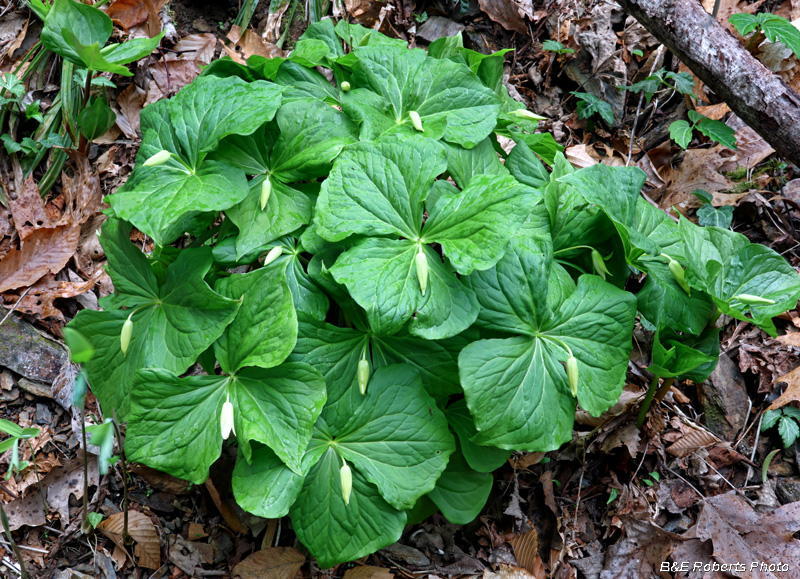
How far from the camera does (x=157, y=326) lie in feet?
5.90

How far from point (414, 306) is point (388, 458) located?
1.77 feet

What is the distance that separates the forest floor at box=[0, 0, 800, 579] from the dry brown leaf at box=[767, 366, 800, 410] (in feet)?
0.04

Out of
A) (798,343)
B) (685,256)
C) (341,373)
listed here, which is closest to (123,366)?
(341,373)

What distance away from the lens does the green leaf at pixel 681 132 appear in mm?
2977

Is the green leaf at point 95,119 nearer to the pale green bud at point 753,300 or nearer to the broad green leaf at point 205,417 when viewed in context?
the broad green leaf at point 205,417

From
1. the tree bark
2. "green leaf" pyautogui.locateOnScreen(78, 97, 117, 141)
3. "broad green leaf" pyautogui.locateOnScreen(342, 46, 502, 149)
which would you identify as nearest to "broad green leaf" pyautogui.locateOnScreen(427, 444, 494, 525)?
"broad green leaf" pyautogui.locateOnScreen(342, 46, 502, 149)

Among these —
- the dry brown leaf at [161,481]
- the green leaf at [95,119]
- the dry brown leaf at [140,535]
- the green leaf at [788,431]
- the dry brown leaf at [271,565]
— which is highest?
the green leaf at [788,431]

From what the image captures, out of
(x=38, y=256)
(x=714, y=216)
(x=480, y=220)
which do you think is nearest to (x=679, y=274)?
(x=480, y=220)

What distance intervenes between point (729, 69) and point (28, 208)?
11.0ft

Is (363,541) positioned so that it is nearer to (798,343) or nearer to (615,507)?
(615,507)

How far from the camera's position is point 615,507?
2.31 meters

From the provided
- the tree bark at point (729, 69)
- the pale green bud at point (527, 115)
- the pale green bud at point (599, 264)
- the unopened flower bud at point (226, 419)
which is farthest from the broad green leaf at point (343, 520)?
the tree bark at point (729, 69)

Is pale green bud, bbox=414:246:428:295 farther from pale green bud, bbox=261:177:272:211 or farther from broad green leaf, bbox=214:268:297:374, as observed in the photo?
pale green bud, bbox=261:177:272:211

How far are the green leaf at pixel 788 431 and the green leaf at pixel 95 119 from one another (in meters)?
3.45
